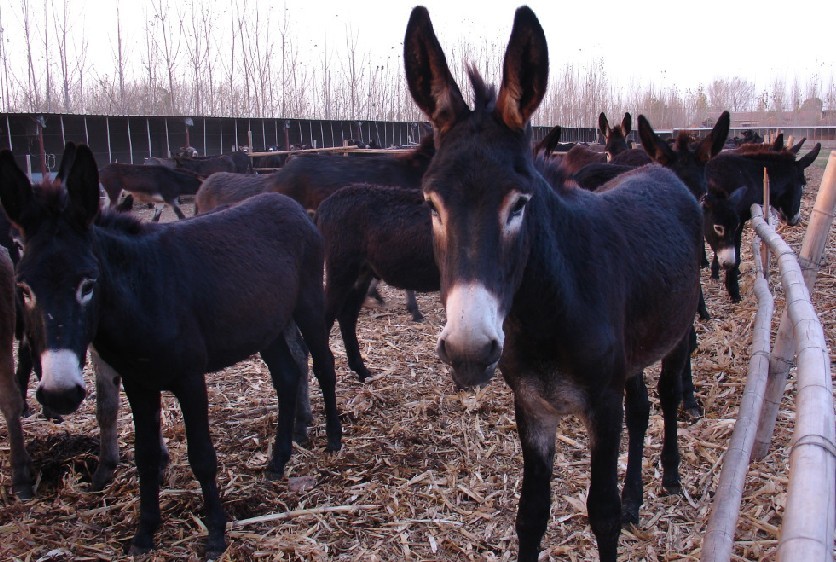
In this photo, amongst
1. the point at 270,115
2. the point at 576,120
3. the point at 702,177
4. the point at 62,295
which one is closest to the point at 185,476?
the point at 62,295

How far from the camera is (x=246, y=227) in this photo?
4.12m

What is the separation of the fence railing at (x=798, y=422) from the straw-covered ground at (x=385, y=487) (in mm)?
612

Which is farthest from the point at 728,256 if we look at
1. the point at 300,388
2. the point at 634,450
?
the point at 300,388

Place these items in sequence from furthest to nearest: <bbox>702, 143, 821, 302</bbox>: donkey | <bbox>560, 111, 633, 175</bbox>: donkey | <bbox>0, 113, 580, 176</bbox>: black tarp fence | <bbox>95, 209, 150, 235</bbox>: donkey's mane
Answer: <bbox>0, 113, 580, 176</bbox>: black tarp fence → <bbox>560, 111, 633, 175</bbox>: donkey → <bbox>702, 143, 821, 302</bbox>: donkey → <bbox>95, 209, 150, 235</bbox>: donkey's mane

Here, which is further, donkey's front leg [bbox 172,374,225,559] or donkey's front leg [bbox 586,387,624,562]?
donkey's front leg [bbox 172,374,225,559]

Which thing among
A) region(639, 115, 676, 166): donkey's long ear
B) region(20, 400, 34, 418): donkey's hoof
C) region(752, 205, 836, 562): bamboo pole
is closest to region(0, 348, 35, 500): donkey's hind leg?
region(20, 400, 34, 418): donkey's hoof

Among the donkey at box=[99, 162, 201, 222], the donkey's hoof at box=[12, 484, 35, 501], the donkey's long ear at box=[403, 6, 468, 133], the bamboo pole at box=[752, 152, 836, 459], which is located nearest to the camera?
the donkey's long ear at box=[403, 6, 468, 133]

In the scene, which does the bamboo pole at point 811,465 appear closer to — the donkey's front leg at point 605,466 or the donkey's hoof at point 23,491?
the donkey's front leg at point 605,466

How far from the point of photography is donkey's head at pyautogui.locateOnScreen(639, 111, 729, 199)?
18.0 feet

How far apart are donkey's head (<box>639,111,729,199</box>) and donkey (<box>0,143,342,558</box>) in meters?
3.36

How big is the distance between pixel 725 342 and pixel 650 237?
3873 mm

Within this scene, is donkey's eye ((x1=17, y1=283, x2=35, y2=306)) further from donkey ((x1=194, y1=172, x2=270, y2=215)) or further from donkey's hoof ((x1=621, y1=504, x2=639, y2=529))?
donkey ((x1=194, y1=172, x2=270, y2=215))

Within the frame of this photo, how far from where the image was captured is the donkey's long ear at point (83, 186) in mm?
2871

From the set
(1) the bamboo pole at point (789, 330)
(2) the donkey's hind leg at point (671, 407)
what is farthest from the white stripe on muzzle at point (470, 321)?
(1) the bamboo pole at point (789, 330)
